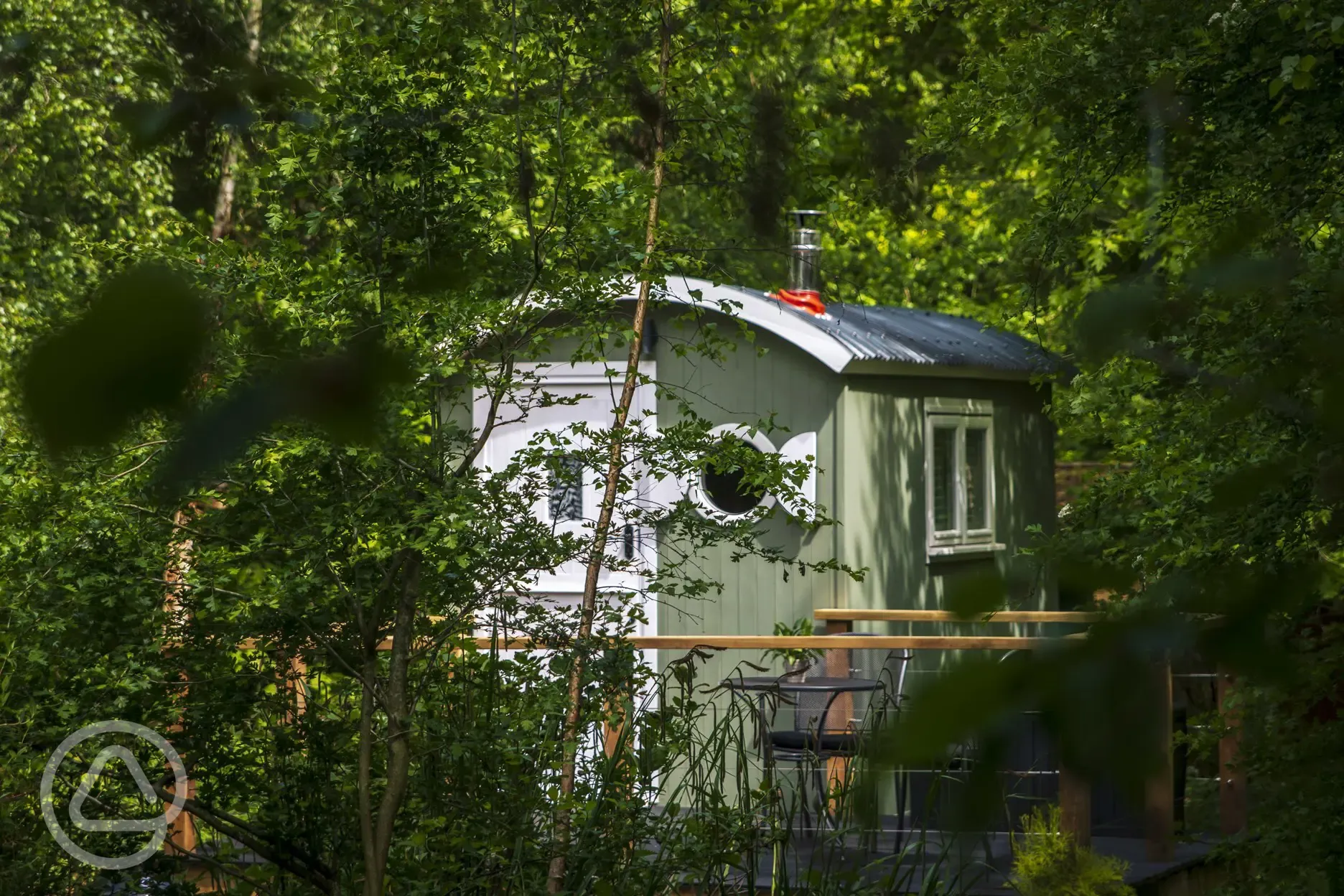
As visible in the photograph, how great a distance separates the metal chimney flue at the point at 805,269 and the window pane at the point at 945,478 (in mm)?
1130

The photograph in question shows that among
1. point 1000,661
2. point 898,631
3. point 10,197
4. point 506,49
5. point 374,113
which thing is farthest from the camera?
point 10,197

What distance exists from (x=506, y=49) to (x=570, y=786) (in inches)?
76.3

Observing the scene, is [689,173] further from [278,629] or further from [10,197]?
[10,197]

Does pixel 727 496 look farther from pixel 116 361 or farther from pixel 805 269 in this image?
pixel 116 361

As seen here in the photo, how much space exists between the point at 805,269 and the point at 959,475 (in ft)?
5.17

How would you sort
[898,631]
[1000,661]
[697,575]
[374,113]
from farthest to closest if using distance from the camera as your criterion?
[898,631], [697,575], [374,113], [1000,661]

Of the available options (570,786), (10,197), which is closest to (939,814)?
(570,786)

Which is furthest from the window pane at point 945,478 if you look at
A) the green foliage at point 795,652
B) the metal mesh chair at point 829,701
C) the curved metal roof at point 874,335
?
the metal mesh chair at point 829,701

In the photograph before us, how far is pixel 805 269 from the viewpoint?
9328 millimetres

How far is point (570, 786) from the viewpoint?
163 inches

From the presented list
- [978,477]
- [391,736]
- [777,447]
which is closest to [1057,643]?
[391,736]

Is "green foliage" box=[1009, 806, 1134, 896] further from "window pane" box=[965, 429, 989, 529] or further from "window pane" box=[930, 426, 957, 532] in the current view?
"window pane" box=[965, 429, 989, 529]

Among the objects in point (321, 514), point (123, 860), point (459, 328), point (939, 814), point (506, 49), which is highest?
point (506, 49)

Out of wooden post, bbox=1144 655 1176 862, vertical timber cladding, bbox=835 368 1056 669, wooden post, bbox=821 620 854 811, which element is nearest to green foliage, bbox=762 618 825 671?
wooden post, bbox=821 620 854 811
